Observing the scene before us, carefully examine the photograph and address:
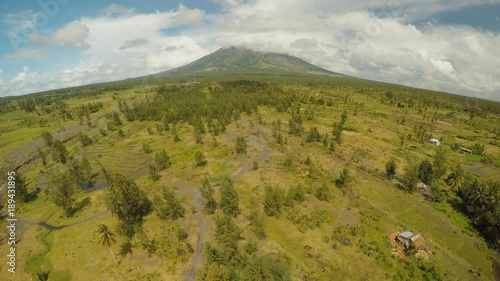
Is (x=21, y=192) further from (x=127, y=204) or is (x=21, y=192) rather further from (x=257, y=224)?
(x=257, y=224)

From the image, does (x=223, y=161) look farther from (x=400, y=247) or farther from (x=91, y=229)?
(x=400, y=247)

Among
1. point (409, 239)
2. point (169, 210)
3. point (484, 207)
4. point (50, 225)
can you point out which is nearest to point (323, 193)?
point (409, 239)

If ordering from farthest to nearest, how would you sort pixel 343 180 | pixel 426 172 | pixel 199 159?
pixel 199 159 → pixel 426 172 → pixel 343 180

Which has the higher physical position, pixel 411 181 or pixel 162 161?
pixel 162 161

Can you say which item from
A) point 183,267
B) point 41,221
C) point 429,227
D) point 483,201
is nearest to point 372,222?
point 429,227

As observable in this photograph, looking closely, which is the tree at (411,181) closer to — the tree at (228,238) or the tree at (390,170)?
the tree at (390,170)

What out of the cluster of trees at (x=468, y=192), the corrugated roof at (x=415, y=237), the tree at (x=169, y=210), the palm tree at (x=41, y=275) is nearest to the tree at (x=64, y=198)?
the palm tree at (x=41, y=275)
